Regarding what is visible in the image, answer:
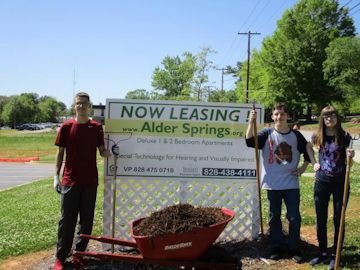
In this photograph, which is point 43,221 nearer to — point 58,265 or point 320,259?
point 58,265

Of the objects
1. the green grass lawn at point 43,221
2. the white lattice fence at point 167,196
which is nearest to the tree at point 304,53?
the green grass lawn at point 43,221

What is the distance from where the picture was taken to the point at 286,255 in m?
6.32

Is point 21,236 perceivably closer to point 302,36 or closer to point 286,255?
point 286,255

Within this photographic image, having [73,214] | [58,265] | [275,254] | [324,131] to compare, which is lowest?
[58,265]

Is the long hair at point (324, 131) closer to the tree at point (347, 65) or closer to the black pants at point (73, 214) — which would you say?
the black pants at point (73, 214)

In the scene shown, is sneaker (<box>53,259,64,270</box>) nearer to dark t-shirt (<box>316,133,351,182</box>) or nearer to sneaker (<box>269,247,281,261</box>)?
sneaker (<box>269,247,281,261</box>)

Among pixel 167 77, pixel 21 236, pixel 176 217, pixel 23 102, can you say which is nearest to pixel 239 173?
pixel 176 217

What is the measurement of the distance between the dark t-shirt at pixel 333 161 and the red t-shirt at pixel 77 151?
2.71 metres

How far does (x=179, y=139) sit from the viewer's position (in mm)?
6961

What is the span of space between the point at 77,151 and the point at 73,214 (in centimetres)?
77

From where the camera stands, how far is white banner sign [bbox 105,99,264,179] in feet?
22.6

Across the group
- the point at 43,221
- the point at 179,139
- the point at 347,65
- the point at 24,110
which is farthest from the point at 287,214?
the point at 24,110

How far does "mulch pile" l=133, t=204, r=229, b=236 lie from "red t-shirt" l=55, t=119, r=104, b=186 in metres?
0.99

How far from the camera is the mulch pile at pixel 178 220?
5.02 metres
